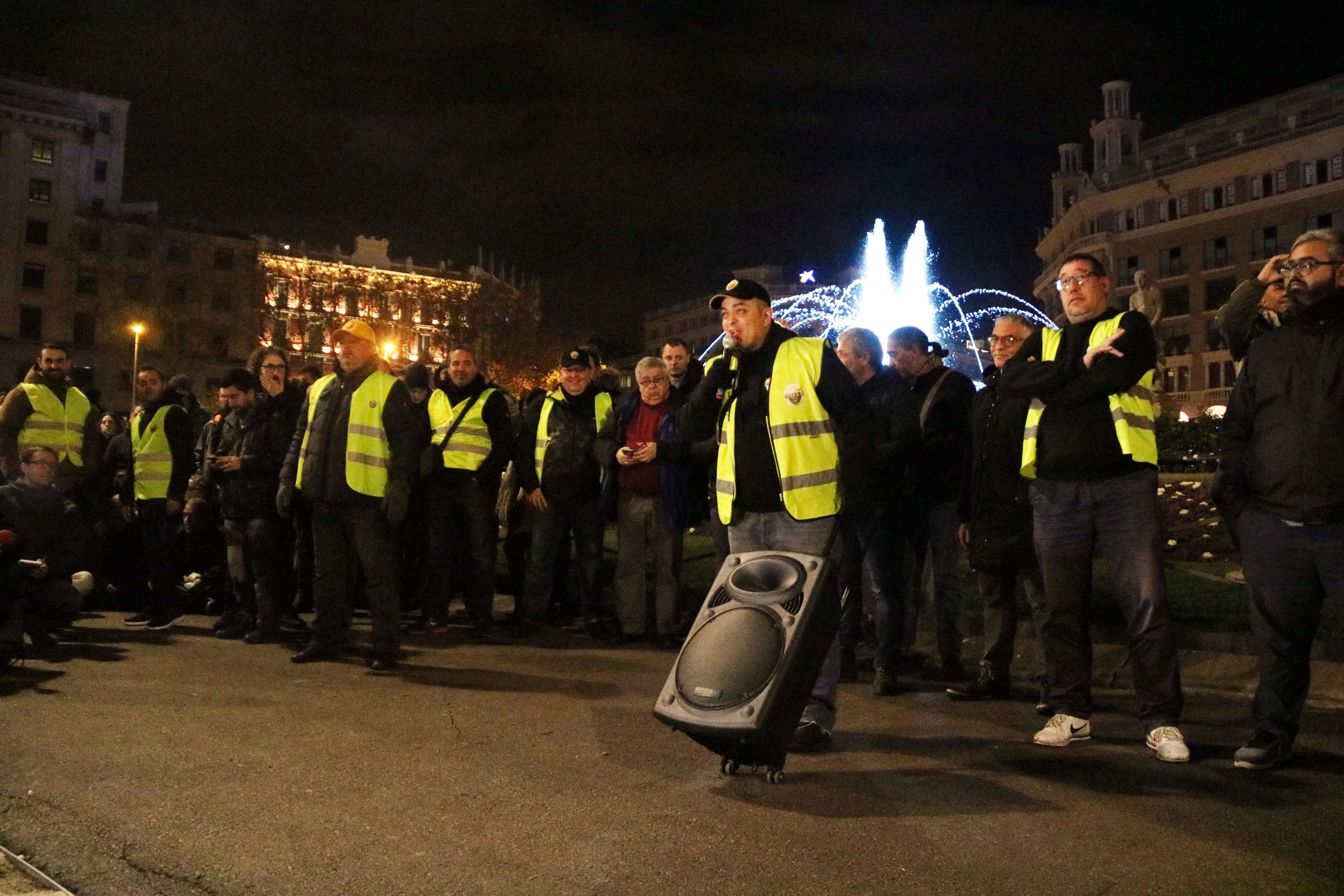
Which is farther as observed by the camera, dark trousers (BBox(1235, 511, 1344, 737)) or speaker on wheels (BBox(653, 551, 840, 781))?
dark trousers (BBox(1235, 511, 1344, 737))

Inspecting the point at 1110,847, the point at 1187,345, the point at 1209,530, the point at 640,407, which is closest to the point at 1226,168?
the point at 1187,345

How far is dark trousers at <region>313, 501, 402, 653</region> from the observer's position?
755 centimetres

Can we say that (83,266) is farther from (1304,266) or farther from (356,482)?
(1304,266)

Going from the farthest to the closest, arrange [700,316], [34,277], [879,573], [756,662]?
[700,316]
[34,277]
[879,573]
[756,662]

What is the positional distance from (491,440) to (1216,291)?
210ft

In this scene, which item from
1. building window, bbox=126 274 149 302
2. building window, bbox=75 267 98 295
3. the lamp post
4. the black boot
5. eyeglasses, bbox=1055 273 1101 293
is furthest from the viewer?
building window, bbox=126 274 149 302

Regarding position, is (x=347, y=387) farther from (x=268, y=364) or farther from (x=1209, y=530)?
(x=1209, y=530)

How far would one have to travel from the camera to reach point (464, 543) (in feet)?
30.6

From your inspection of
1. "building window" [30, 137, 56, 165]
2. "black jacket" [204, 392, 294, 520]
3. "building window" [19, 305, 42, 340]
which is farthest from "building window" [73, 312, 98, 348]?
"black jacket" [204, 392, 294, 520]

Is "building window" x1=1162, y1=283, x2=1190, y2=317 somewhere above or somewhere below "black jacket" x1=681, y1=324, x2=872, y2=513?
above

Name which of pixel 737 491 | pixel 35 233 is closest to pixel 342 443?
pixel 737 491

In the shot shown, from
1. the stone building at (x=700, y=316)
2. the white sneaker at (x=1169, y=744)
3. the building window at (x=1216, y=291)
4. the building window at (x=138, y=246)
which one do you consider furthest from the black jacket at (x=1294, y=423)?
the stone building at (x=700, y=316)

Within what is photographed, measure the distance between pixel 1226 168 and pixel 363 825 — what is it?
2695 inches

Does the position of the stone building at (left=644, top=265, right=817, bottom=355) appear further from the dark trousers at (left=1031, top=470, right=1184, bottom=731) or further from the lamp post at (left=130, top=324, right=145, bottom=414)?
the dark trousers at (left=1031, top=470, right=1184, bottom=731)
